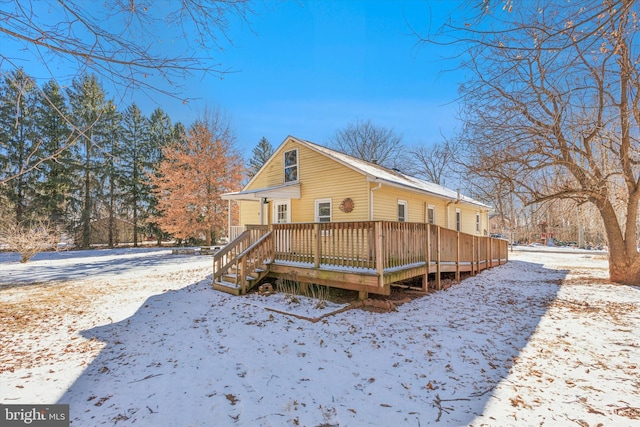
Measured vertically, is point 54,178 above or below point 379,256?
above

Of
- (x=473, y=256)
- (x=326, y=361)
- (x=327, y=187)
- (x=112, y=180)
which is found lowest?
(x=326, y=361)

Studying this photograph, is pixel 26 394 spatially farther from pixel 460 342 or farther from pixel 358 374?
pixel 460 342

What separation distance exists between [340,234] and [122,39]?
8293 mm

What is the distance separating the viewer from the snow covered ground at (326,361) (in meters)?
2.77

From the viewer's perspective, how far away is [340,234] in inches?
401

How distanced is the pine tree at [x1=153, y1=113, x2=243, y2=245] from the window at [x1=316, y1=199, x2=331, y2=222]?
12.2 metres

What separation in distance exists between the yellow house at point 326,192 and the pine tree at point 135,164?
69.7ft

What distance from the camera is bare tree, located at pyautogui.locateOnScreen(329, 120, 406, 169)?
31.2 m

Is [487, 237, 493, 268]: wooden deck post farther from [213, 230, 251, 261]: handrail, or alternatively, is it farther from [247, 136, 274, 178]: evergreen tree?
[247, 136, 274, 178]: evergreen tree

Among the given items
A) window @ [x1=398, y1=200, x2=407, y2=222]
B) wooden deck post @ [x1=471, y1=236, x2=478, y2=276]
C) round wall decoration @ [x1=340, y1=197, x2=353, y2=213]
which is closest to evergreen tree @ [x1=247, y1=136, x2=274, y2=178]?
window @ [x1=398, y1=200, x2=407, y2=222]

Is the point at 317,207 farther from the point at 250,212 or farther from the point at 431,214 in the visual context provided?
the point at 431,214

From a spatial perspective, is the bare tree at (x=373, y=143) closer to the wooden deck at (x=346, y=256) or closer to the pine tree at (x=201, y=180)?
the pine tree at (x=201, y=180)

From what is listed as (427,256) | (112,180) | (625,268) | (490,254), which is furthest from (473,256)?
(112,180)

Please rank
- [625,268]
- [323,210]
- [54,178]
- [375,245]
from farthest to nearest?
[54,178] → [323,210] → [625,268] → [375,245]
